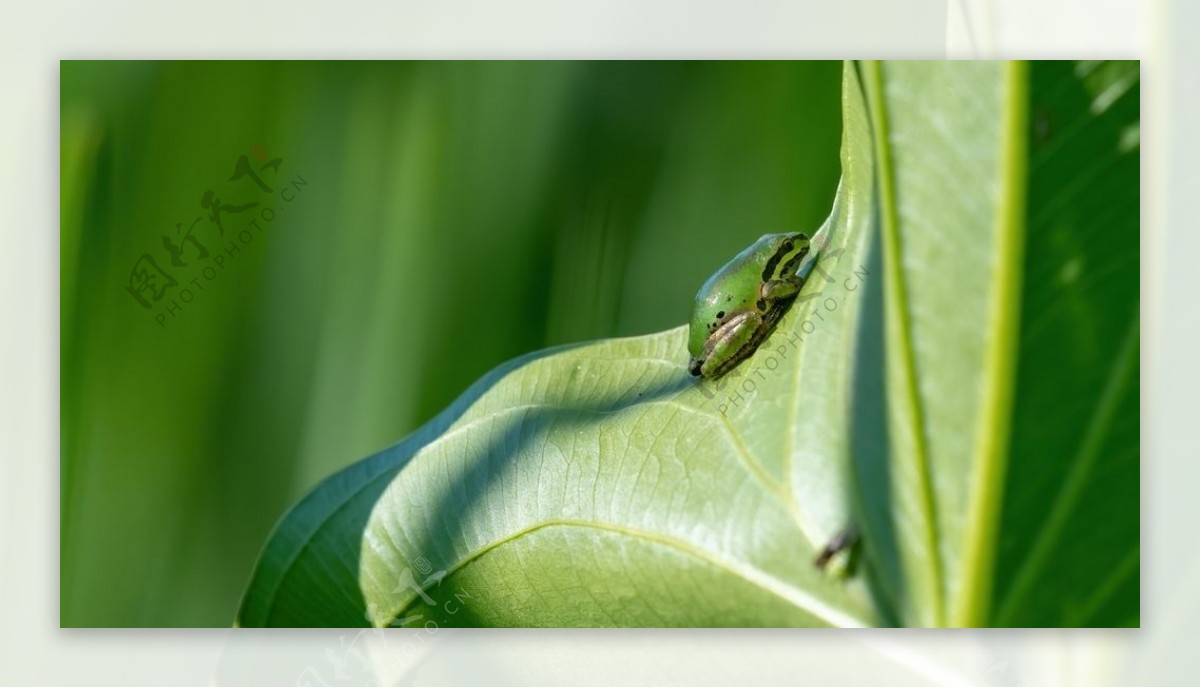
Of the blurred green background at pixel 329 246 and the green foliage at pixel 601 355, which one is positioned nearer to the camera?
the green foliage at pixel 601 355

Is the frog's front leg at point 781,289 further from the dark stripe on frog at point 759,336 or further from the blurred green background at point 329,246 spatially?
the blurred green background at point 329,246

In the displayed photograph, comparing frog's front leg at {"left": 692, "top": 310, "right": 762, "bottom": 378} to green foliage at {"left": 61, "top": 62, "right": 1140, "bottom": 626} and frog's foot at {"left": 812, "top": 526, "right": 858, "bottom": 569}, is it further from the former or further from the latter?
frog's foot at {"left": 812, "top": 526, "right": 858, "bottom": 569}

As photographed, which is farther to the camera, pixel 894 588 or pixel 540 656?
pixel 540 656

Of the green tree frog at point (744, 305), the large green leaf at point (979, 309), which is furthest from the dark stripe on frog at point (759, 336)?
the large green leaf at point (979, 309)

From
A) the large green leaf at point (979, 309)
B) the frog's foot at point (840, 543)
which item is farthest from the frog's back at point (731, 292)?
the frog's foot at point (840, 543)

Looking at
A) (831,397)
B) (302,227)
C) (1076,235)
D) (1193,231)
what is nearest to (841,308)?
(831,397)

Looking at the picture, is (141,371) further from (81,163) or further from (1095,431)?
(1095,431)

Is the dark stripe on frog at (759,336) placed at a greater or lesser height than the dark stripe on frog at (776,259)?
lesser

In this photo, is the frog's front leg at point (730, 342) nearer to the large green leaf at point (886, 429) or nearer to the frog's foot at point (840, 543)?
the large green leaf at point (886, 429)
